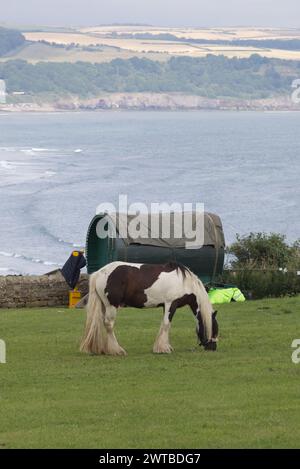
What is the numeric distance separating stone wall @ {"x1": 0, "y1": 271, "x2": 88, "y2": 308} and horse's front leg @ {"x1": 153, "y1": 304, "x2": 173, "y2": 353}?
10.4m

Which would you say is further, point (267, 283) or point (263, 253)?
point (263, 253)

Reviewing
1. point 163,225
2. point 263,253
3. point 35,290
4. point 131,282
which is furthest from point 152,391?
point 263,253

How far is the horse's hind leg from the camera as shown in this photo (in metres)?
17.6

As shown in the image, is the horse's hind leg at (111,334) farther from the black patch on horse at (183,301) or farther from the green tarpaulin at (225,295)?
the green tarpaulin at (225,295)

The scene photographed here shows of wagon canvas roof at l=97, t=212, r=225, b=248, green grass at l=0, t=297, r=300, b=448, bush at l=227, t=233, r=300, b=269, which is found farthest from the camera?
bush at l=227, t=233, r=300, b=269

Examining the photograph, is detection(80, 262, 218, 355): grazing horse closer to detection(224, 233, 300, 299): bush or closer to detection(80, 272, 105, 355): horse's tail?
detection(80, 272, 105, 355): horse's tail

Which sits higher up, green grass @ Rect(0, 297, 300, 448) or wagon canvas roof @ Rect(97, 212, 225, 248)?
green grass @ Rect(0, 297, 300, 448)

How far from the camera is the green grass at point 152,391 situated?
474 inches

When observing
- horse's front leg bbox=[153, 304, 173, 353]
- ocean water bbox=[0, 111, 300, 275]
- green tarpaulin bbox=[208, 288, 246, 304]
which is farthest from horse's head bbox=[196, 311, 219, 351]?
ocean water bbox=[0, 111, 300, 275]

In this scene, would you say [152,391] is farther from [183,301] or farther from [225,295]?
[225,295]

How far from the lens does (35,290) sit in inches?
1128

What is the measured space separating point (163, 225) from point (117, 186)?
79286 millimetres
